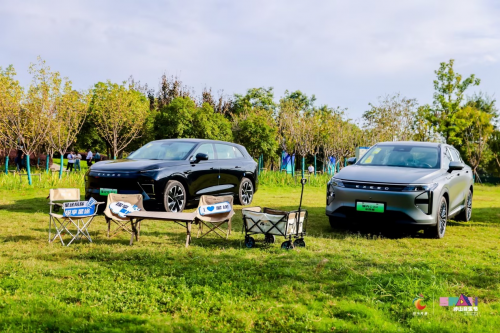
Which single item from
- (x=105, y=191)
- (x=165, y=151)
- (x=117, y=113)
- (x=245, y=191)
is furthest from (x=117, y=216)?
(x=117, y=113)

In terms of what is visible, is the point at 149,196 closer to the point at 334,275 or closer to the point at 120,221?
the point at 120,221

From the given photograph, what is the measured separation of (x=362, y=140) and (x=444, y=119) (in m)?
5.81

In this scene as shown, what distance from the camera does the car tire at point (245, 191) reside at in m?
12.5

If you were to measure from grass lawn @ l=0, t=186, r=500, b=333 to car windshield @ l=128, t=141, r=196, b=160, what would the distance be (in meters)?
3.29

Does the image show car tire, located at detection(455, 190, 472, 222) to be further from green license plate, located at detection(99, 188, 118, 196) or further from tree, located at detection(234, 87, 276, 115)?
tree, located at detection(234, 87, 276, 115)

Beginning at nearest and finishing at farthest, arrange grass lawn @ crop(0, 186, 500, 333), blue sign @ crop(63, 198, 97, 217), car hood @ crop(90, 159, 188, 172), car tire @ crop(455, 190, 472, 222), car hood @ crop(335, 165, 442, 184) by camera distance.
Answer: grass lawn @ crop(0, 186, 500, 333), blue sign @ crop(63, 198, 97, 217), car hood @ crop(335, 165, 442, 184), car hood @ crop(90, 159, 188, 172), car tire @ crop(455, 190, 472, 222)

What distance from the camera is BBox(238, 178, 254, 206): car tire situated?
12.5m

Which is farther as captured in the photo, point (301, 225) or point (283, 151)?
point (283, 151)

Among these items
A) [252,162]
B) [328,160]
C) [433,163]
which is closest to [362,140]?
[328,160]

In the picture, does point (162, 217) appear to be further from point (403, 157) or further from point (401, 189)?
point (403, 157)

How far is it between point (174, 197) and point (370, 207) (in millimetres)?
4291

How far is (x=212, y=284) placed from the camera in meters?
4.94

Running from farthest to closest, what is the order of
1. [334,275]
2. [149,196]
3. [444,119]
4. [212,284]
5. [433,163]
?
[444,119]
[149,196]
[433,163]
[334,275]
[212,284]

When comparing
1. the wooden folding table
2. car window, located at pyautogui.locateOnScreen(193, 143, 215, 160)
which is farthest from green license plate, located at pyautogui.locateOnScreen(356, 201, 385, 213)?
car window, located at pyautogui.locateOnScreen(193, 143, 215, 160)
